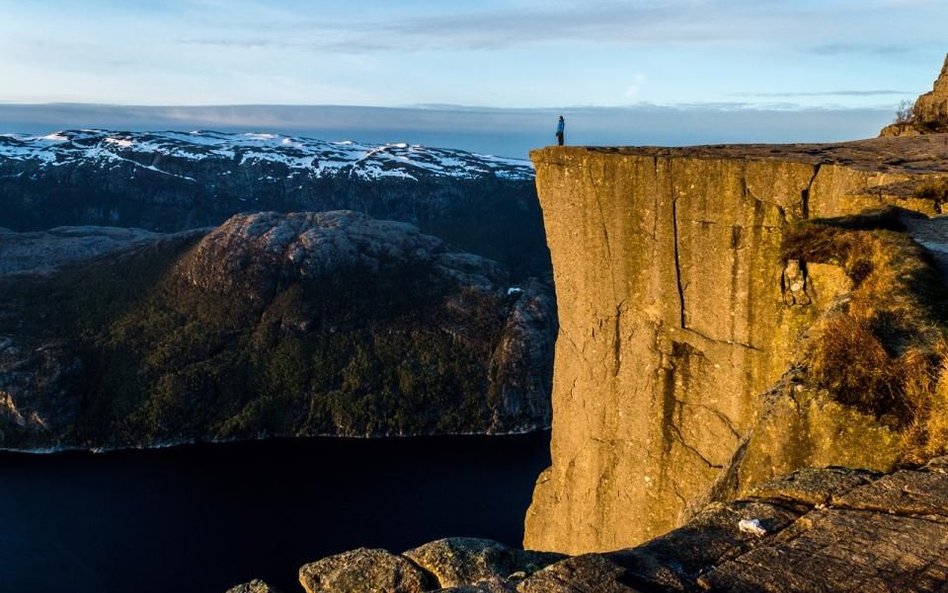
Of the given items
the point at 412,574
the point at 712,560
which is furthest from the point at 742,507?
the point at 412,574

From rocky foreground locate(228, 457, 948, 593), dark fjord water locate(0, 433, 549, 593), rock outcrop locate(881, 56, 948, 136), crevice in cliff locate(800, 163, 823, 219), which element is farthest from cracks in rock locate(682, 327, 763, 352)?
dark fjord water locate(0, 433, 549, 593)

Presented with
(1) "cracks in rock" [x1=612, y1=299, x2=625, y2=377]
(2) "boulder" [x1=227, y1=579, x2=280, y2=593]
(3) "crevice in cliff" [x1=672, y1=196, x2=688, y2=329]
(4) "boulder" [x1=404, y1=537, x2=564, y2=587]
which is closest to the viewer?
(2) "boulder" [x1=227, y1=579, x2=280, y2=593]

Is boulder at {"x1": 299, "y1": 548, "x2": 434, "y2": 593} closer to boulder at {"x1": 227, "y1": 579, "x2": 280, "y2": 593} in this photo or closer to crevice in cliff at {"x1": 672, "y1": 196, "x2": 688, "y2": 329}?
boulder at {"x1": 227, "y1": 579, "x2": 280, "y2": 593}

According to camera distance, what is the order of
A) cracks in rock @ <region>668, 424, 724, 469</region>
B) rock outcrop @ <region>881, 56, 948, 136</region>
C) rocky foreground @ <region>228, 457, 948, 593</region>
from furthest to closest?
Result: rock outcrop @ <region>881, 56, 948, 136</region> < cracks in rock @ <region>668, 424, 724, 469</region> < rocky foreground @ <region>228, 457, 948, 593</region>

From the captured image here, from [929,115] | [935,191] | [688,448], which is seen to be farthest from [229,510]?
[935,191]

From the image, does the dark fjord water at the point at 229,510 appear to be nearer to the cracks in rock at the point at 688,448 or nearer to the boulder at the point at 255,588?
the cracks in rock at the point at 688,448

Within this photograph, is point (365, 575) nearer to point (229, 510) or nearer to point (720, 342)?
point (720, 342)

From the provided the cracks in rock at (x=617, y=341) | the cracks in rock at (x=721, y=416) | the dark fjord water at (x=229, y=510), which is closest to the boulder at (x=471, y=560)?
the cracks in rock at (x=721, y=416)
